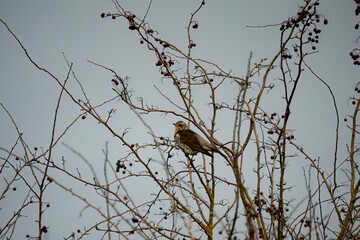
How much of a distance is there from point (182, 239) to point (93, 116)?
2.07 metres

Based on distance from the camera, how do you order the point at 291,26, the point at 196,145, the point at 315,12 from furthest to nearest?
the point at 196,145 < the point at 291,26 < the point at 315,12

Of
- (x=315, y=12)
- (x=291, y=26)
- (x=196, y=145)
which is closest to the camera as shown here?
(x=315, y=12)

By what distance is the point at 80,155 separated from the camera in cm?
227

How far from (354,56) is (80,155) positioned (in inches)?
137

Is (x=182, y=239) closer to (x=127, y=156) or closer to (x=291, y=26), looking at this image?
(x=127, y=156)

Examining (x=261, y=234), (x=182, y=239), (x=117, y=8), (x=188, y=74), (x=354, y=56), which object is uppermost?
(x=117, y=8)

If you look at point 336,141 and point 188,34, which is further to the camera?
point 188,34

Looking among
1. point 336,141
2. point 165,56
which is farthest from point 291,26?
point 165,56

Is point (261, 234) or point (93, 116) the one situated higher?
point (93, 116)

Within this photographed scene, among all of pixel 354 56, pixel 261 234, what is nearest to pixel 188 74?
pixel 354 56

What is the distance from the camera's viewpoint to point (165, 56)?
445 cm

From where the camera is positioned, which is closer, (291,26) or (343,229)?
(343,229)

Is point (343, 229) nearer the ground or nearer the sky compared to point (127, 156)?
nearer the ground

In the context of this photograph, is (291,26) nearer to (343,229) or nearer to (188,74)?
(188,74)
